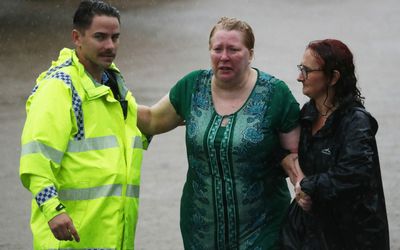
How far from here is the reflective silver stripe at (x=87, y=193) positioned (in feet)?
15.0

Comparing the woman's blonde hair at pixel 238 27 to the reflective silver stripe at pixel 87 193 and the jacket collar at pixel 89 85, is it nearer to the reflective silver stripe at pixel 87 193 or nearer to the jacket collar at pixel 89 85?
the jacket collar at pixel 89 85

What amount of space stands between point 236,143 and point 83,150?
2.40ft

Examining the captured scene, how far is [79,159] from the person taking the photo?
179 inches

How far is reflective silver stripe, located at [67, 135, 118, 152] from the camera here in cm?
454

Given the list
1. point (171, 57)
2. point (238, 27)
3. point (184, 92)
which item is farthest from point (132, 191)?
point (171, 57)

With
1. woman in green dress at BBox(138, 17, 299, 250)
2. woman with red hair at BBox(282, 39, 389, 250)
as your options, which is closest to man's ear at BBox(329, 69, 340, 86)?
woman with red hair at BBox(282, 39, 389, 250)

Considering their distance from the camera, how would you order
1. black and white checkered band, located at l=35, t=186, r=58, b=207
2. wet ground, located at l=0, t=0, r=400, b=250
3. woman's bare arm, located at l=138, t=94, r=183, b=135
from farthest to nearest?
wet ground, located at l=0, t=0, r=400, b=250
woman's bare arm, located at l=138, t=94, r=183, b=135
black and white checkered band, located at l=35, t=186, r=58, b=207

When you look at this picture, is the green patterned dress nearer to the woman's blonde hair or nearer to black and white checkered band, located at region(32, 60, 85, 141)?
the woman's blonde hair

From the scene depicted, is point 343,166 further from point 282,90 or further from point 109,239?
point 109,239

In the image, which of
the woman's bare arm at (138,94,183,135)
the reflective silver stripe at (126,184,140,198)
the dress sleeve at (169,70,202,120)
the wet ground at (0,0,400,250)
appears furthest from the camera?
the wet ground at (0,0,400,250)

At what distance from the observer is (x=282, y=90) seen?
4.92 metres

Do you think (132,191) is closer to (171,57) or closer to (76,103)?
(76,103)

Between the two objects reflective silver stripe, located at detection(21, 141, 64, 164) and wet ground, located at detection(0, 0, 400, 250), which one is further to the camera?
wet ground, located at detection(0, 0, 400, 250)

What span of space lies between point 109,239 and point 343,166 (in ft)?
3.59
